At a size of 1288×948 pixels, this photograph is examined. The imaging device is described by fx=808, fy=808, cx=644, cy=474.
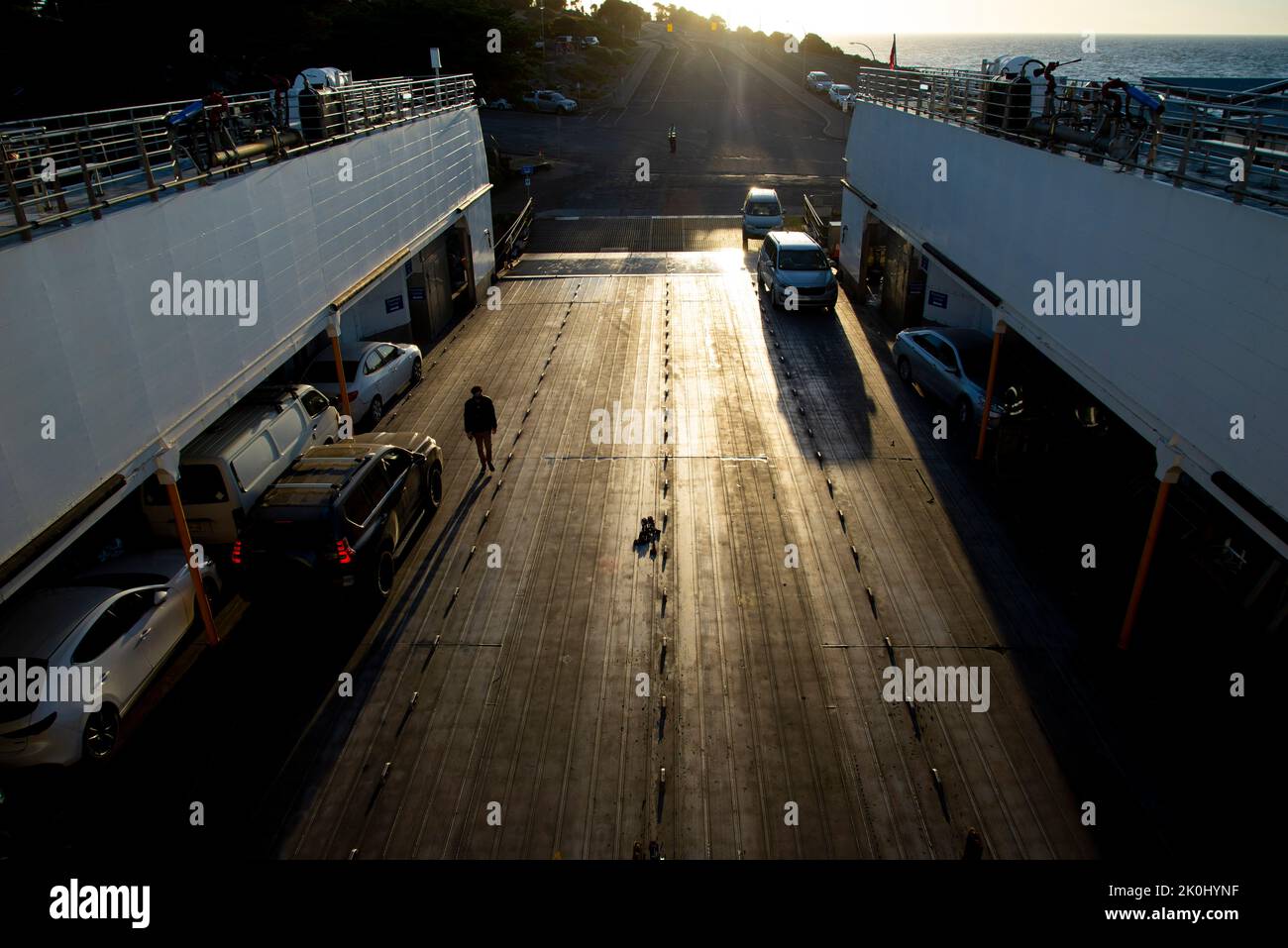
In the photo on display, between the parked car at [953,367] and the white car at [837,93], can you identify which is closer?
the parked car at [953,367]

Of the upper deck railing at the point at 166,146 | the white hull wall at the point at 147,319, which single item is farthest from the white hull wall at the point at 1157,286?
the upper deck railing at the point at 166,146

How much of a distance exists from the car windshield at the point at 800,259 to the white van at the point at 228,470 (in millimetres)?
13522

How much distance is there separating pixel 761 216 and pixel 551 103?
3841cm

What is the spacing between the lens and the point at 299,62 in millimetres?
34312

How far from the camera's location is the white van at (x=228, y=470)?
9820 mm

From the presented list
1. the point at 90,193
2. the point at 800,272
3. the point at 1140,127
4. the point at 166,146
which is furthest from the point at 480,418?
the point at 800,272

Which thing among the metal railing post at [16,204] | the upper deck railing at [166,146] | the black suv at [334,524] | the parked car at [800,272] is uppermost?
the upper deck railing at [166,146]

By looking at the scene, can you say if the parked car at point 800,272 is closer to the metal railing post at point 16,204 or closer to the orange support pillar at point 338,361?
the orange support pillar at point 338,361

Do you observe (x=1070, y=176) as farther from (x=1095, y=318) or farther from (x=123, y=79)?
(x=123, y=79)

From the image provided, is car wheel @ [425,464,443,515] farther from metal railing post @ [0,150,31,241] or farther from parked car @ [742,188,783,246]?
parked car @ [742,188,783,246]

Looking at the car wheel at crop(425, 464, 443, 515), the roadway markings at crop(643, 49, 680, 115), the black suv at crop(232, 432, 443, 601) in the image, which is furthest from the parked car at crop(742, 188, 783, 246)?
the roadway markings at crop(643, 49, 680, 115)

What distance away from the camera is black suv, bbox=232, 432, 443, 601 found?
29.0ft
